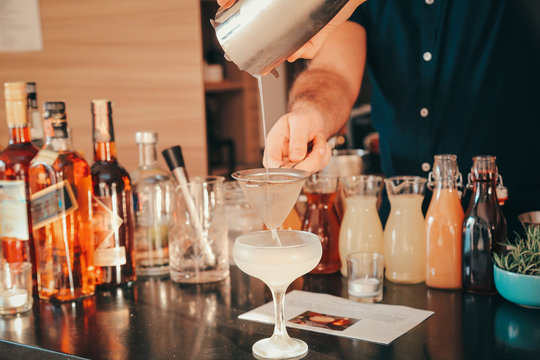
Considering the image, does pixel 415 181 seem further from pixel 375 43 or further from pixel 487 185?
pixel 375 43

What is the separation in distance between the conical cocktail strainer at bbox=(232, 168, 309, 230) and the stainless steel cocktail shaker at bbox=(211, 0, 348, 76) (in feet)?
0.70

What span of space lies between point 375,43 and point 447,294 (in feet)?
3.27

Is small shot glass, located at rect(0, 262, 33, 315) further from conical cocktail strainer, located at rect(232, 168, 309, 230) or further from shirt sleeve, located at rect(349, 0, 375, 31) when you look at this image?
shirt sleeve, located at rect(349, 0, 375, 31)

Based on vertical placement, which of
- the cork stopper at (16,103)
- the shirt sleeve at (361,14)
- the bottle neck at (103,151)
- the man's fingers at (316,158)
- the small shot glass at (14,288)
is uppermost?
the shirt sleeve at (361,14)

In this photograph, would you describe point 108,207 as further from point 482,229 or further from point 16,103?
point 482,229

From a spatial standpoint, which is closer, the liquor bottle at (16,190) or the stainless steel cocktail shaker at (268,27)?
the stainless steel cocktail shaker at (268,27)

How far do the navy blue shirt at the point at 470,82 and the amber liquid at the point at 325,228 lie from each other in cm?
61

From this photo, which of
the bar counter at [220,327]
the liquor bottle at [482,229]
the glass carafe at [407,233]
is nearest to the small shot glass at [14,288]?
the bar counter at [220,327]

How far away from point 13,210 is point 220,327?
62 centimetres

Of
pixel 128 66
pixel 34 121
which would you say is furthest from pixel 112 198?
pixel 128 66

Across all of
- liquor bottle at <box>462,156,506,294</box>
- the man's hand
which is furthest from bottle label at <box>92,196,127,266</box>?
liquor bottle at <box>462,156,506,294</box>

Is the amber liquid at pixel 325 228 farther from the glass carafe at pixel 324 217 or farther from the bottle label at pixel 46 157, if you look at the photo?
the bottle label at pixel 46 157

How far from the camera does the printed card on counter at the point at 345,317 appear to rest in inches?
43.4

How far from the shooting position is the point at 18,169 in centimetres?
146
